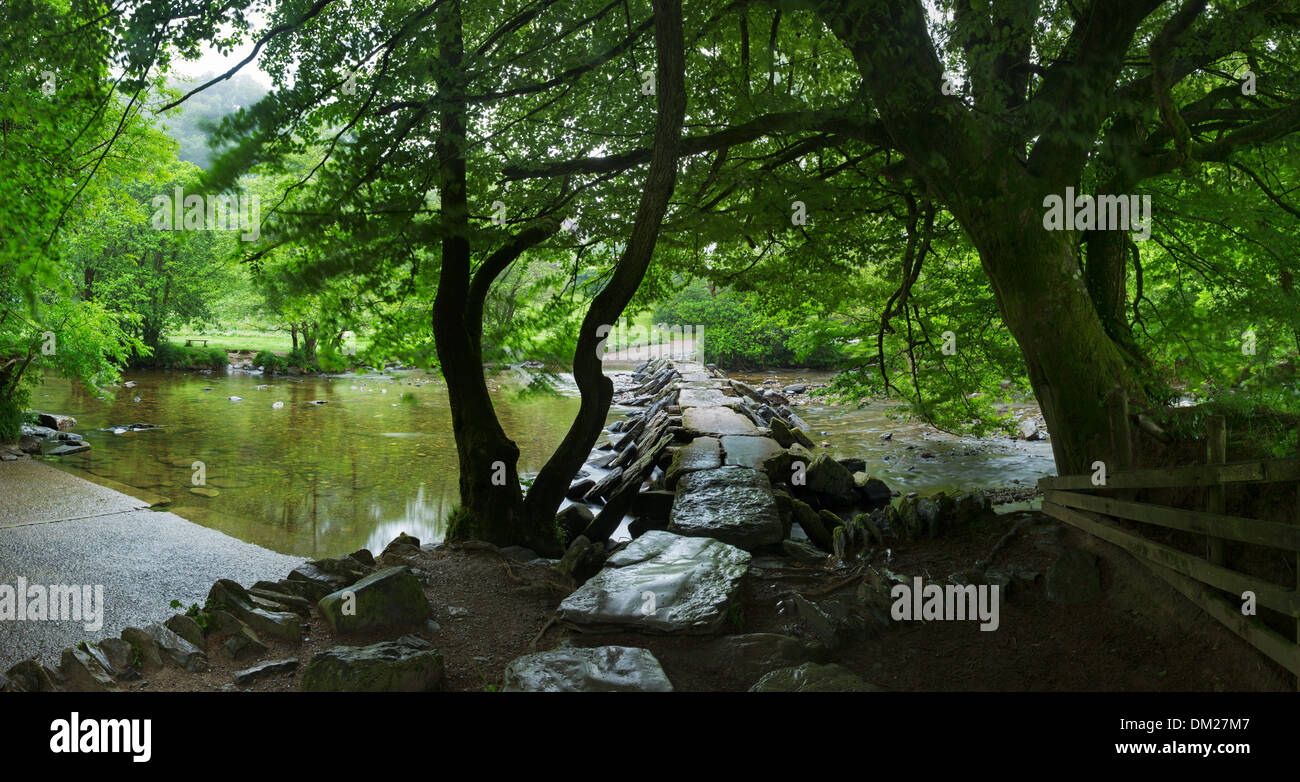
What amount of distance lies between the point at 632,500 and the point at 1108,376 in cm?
661

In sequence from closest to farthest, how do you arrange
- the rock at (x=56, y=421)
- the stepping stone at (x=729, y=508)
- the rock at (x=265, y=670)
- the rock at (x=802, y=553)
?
the rock at (x=265, y=670) < the rock at (x=802, y=553) < the stepping stone at (x=729, y=508) < the rock at (x=56, y=421)

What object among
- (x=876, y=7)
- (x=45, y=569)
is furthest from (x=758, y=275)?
(x=45, y=569)

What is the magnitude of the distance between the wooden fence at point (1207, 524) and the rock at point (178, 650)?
5705mm

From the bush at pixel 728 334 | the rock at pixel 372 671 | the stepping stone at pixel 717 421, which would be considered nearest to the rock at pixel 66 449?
the stepping stone at pixel 717 421

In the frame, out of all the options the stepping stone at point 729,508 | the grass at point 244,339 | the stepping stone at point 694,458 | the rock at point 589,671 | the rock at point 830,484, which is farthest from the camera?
the grass at point 244,339

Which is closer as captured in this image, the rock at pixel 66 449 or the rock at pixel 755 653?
the rock at pixel 755 653

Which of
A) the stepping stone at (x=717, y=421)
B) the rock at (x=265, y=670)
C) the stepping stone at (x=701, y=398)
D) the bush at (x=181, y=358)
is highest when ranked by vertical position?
the bush at (x=181, y=358)

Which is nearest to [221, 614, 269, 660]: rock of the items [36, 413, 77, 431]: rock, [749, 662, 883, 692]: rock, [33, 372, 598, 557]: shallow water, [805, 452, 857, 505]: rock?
[33, 372, 598, 557]: shallow water

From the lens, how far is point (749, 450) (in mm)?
12055

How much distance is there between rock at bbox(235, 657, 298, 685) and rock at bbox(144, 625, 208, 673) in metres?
0.31

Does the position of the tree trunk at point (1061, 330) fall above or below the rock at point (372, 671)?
above

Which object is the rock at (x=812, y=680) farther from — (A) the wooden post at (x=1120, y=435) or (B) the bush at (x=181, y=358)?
(B) the bush at (x=181, y=358)

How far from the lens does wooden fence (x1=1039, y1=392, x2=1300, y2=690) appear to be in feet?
10.4

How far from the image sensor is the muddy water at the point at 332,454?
10828mm
